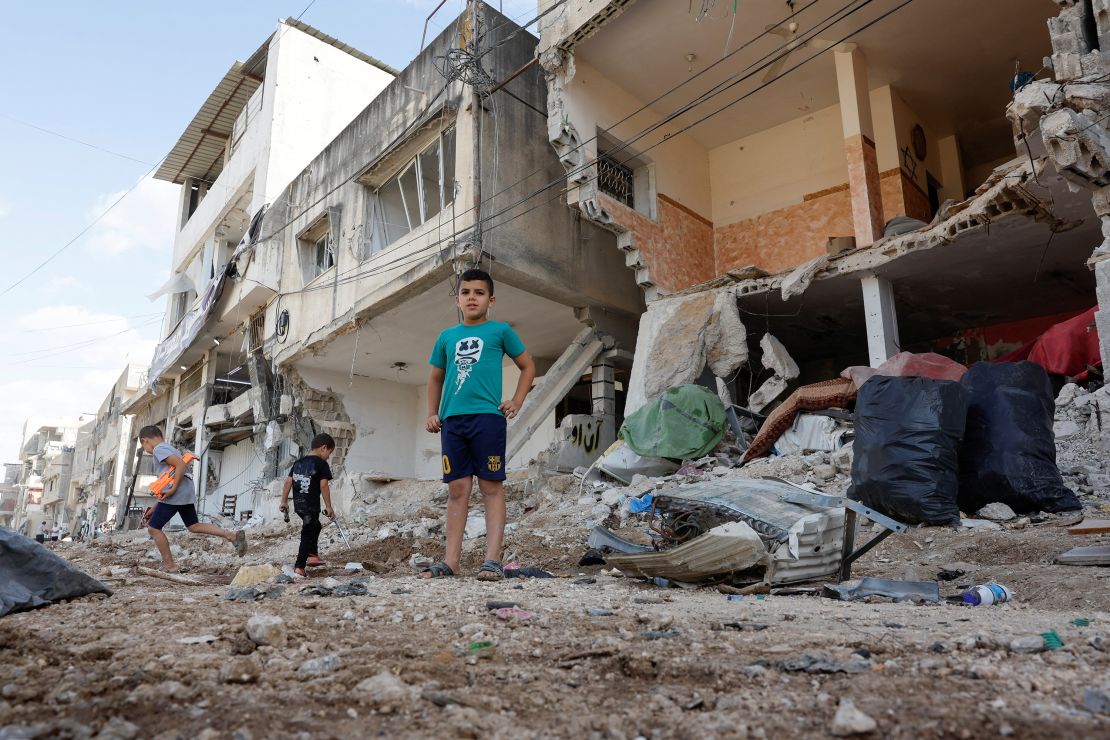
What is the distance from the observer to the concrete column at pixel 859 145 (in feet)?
27.0

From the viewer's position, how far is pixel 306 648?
65.5 inches

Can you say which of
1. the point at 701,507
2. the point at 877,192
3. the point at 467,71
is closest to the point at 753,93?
the point at 877,192

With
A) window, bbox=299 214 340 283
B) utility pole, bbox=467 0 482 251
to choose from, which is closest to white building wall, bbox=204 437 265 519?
window, bbox=299 214 340 283

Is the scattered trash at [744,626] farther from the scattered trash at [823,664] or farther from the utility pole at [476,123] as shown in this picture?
the utility pole at [476,123]

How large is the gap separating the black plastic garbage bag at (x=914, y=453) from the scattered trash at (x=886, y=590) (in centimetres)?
Answer: 157

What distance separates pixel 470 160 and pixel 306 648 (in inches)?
330

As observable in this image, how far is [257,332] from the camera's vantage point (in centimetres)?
1491

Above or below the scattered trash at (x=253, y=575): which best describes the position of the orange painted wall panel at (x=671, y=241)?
above

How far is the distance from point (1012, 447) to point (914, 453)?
2.45ft

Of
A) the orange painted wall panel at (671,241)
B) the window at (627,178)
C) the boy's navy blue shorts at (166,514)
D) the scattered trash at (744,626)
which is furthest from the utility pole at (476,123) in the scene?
the scattered trash at (744,626)

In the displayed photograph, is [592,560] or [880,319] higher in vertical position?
[880,319]

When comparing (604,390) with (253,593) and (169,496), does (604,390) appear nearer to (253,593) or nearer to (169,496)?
(169,496)

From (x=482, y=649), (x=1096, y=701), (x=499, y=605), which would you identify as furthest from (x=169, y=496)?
(x=1096, y=701)

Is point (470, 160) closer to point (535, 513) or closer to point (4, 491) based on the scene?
point (535, 513)
